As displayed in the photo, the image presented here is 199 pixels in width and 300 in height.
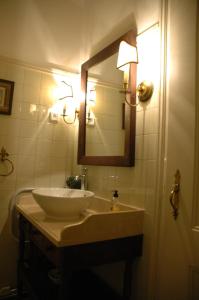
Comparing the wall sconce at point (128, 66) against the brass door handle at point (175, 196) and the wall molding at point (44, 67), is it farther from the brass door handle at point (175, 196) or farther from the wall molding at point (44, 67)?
the wall molding at point (44, 67)

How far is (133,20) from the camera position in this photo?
1.50 m

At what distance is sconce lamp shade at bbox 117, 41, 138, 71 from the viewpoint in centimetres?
137

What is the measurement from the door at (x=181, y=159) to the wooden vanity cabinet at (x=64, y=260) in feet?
0.56

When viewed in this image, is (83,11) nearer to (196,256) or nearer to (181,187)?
(181,187)

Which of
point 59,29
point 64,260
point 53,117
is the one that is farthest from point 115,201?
point 59,29

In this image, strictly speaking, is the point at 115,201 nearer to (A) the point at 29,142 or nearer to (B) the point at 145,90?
(B) the point at 145,90

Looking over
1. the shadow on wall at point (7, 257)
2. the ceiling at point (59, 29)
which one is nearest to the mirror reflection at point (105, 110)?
the ceiling at point (59, 29)

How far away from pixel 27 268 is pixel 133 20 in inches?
71.1

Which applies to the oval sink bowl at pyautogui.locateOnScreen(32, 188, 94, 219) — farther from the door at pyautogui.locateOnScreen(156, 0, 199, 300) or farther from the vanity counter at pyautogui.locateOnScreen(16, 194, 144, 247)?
the door at pyautogui.locateOnScreen(156, 0, 199, 300)

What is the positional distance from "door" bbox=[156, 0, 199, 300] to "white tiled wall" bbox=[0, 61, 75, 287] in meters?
1.08

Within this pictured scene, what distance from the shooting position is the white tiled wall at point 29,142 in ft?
5.92

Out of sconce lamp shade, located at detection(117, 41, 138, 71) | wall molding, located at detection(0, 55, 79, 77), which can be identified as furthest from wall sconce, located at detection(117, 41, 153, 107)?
wall molding, located at detection(0, 55, 79, 77)

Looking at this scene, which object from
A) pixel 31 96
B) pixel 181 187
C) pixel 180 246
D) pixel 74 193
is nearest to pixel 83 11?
pixel 31 96

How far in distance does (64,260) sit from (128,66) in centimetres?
114
